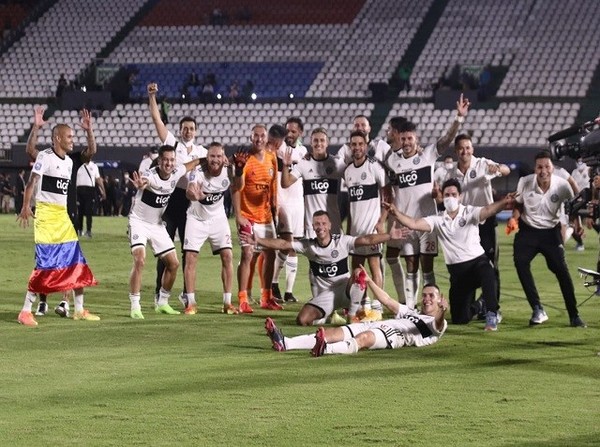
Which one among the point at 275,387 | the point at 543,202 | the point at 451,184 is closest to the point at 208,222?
the point at 451,184

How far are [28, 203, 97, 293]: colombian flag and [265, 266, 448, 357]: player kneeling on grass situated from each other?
2.88 m

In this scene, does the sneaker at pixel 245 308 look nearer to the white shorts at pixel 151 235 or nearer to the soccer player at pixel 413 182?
the white shorts at pixel 151 235

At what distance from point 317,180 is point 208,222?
1.30 metres

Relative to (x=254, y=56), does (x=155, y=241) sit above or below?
below

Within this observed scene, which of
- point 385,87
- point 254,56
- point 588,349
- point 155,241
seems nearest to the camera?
point 588,349

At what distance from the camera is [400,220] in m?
12.2

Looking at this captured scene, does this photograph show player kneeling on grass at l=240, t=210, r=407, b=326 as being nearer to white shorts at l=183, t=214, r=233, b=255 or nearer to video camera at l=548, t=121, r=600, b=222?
white shorts at l=183, t=214, r=233, b=255

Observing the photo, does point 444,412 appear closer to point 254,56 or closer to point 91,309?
point 91,309

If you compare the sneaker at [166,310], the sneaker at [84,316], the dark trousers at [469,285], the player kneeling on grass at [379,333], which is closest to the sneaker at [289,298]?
the sneaker at [166,310]

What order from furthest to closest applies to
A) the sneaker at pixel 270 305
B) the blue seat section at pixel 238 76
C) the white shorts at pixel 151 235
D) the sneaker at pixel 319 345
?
the blue seat section at pixel 238 76
the sneaker at pixel 270 305
the white shorts at pixel 151 235
the sneaker at pixel 319 345

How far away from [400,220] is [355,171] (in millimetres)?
1353

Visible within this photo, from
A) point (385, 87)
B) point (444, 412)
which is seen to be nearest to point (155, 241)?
point (444, 412)

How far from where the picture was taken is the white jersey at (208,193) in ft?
44.5

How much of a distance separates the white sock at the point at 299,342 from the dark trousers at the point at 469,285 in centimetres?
243
